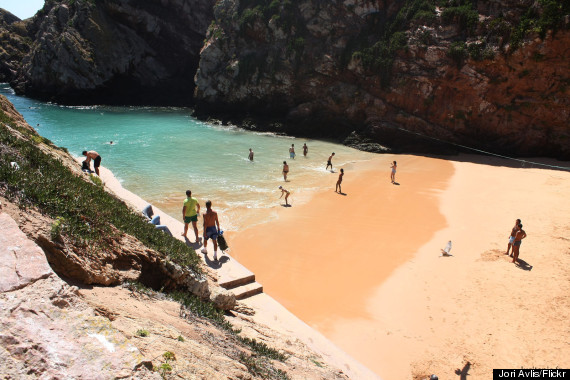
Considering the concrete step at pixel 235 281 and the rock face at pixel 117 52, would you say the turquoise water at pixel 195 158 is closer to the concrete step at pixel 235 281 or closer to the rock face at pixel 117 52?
the concrete step at pixel 235 281

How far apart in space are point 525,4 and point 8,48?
3067 inches

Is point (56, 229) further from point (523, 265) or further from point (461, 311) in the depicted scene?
point (523, 265)

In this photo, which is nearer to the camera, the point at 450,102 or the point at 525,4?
the point at 525,4

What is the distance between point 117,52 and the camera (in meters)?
48.0

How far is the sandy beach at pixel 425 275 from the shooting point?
7434 millimetres

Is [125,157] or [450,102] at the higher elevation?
[450,102]


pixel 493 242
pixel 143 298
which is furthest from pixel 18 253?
pixel 493 242

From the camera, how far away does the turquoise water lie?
646 inches

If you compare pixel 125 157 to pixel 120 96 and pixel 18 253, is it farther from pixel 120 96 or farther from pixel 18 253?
pixel 120 96

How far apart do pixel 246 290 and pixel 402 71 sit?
25257 millimetres

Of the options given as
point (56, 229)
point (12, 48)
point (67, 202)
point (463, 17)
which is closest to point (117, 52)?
point (12, 48)

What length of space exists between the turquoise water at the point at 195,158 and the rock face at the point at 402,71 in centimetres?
406

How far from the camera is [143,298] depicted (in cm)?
434

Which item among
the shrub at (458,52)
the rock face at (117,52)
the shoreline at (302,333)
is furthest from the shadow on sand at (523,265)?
the rock face at (117,52)
